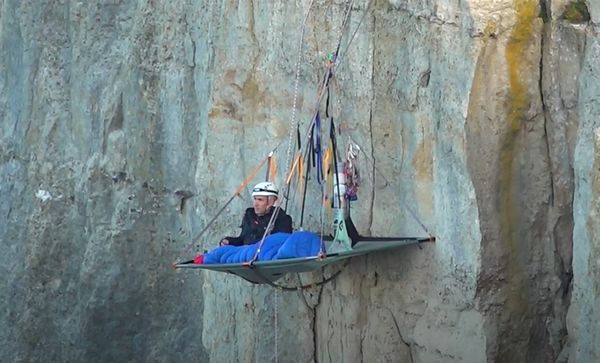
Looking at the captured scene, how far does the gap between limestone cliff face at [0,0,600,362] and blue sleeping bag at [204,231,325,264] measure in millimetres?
690

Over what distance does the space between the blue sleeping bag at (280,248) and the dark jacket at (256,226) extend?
12.9 inches

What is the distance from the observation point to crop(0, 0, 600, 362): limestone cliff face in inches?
461

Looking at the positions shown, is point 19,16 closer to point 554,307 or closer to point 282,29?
point 282,29

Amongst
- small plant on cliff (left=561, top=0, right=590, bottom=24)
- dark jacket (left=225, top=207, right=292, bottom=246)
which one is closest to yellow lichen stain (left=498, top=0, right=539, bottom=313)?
small plant on cliff (left=561, top=0, right=590, bottom=24)

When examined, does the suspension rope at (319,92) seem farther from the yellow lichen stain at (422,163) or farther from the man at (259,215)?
the yellow lichen stain at (422,163)

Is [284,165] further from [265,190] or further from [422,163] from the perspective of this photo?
[422,163]

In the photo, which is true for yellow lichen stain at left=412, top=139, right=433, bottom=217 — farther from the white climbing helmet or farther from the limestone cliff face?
the white climbing helmet

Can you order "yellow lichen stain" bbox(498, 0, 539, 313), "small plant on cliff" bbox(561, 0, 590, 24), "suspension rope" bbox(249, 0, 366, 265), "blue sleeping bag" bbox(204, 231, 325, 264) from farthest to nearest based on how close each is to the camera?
"suspension rope" bbox(249, 0, 366, 265), "blue sleeping bag" bbox(204, 231, 325, 264), "yellow lichen stain" bbox(498, 0, 539, 313), "small plant on cliff" bbox(561, 0, 590, 24)

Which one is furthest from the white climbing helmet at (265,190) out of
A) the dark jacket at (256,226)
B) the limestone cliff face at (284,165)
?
the limestone cliff face at (284,165)

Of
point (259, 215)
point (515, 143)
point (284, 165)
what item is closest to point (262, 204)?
point (259, 215)

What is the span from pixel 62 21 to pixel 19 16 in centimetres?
59

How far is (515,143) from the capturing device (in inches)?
465

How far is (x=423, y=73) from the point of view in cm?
1216

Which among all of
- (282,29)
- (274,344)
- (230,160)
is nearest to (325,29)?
(282,29)
